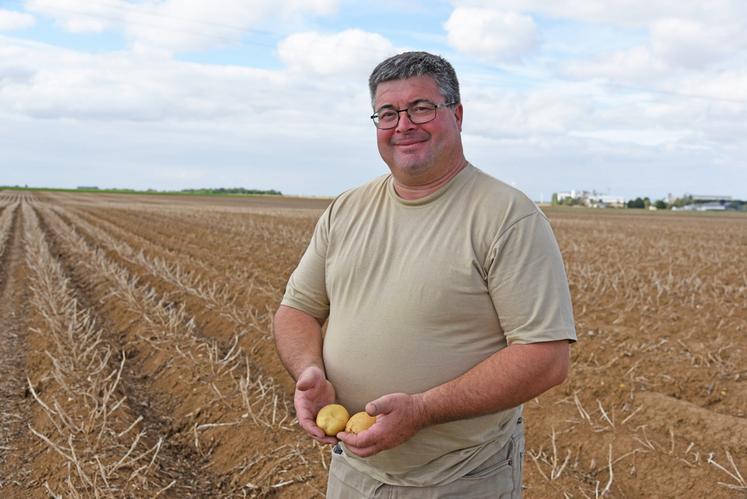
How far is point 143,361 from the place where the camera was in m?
6.95

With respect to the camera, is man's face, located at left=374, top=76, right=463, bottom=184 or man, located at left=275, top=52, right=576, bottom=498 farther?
man's face, located at left=374, top=76, right=463, bottom=184

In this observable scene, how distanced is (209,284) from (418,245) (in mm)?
8691

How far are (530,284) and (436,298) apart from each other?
253 mm

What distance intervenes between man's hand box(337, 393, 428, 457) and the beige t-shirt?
0.39 feet

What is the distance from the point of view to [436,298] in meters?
1.93

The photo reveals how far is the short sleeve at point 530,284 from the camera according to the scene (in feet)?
6.02

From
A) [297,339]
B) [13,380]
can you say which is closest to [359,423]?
[297,339]

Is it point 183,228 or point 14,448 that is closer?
point 14,448

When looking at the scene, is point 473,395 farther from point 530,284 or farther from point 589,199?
point 589,199

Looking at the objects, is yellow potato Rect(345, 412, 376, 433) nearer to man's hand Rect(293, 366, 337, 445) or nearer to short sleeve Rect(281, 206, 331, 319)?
man's hand Rect(293, 366, 337, 445)

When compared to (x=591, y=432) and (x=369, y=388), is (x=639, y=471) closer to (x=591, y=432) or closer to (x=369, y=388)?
(x=591, y=432)

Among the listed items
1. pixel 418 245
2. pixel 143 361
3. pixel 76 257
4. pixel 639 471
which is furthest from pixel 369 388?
pixel 76 257

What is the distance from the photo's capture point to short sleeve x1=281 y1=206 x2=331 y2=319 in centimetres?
229

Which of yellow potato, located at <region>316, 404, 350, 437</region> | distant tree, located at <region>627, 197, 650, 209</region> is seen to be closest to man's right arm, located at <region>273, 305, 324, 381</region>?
yellow potato, located at <region>316, 404, 350, 437</region>
